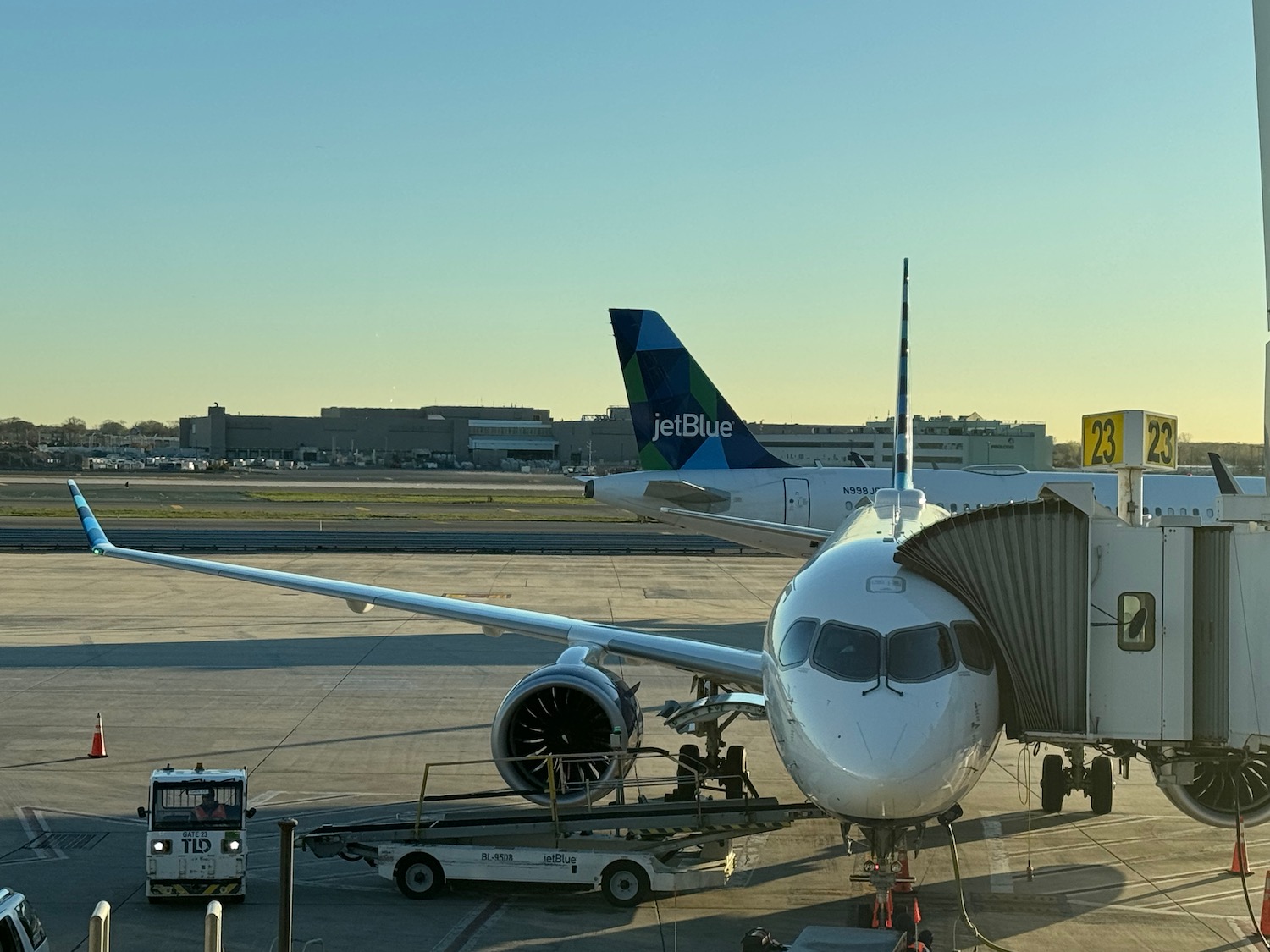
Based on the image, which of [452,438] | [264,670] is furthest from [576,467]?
[264,670]

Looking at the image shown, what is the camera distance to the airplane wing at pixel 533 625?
1630 cm

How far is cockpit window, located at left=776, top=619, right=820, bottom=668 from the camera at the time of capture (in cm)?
1191

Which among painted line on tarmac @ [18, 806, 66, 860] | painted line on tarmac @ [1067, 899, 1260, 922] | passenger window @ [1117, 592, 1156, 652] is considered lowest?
painted line on tarmac @ [1067, 899, 1260, 922]

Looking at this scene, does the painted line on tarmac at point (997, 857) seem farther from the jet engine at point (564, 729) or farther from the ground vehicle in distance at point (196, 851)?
the ground vehicle in distance at point (196, 851)

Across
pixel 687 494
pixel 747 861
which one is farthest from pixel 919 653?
pixel 687 494

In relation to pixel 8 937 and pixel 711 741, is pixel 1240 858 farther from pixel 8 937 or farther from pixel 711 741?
pixel 8 937

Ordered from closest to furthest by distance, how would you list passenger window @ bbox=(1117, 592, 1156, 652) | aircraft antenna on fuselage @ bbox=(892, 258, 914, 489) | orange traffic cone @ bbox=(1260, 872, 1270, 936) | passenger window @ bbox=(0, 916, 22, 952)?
passenger window @ bbox=(0, 916, 22, 952) → passenger window @ bbox=(1117, 592, 1156, 652) → orange traffic cone @ bbox=(1260, 872, 1270, 936) → aircraft antenna on fuselage @ bbox=(892, 258, 914, 489)

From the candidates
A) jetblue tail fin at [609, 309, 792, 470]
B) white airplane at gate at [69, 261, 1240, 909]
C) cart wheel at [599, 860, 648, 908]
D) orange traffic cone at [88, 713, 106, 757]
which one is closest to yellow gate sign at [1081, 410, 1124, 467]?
white airplane at gate at [69, 261, 1240, 909]

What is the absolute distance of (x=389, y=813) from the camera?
17406mm

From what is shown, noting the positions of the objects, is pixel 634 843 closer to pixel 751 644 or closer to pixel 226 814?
pixel 226 814

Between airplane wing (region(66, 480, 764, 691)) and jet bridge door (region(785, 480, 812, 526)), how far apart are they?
61.6ft

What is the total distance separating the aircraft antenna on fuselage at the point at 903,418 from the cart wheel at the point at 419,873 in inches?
331

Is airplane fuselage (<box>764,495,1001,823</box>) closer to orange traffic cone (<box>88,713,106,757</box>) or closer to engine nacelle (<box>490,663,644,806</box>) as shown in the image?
engine nacelle (<box>490,663,644,806</box>)

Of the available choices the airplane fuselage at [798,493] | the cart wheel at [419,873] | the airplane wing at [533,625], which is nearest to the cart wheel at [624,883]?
the cart wheel at [419,873]
